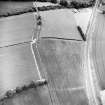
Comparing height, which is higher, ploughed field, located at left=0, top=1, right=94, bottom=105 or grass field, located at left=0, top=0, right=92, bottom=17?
grass field, located at left=0, top=0, right=92, bottom=17

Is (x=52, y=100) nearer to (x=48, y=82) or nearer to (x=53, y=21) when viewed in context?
(x=48, y=82)

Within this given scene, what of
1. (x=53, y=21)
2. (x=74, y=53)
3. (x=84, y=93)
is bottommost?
(x=84, y=93)

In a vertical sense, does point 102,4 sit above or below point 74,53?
above

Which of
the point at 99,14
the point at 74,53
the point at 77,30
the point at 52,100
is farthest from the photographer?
the point at 99,14

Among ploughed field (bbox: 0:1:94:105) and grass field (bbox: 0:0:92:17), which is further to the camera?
grass field (bbox: 0:0:92:17)

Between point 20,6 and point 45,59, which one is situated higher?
point 20,6

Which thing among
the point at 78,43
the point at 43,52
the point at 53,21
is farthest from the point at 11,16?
the point at 78,43

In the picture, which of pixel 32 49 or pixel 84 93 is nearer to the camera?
pixel 84 93

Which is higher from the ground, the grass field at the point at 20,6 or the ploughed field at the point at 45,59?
the grass field at the point at 20,6

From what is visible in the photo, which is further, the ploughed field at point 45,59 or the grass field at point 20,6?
the grass field at point 20,6

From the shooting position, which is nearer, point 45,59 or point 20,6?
point 45,59

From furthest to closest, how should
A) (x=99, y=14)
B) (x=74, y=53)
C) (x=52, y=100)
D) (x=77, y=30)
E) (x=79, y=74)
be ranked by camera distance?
(x=99, y=14)
(x=77, y=30)
(x=74, y=53)
(x=79, y=74)
(x=52, y=100)
